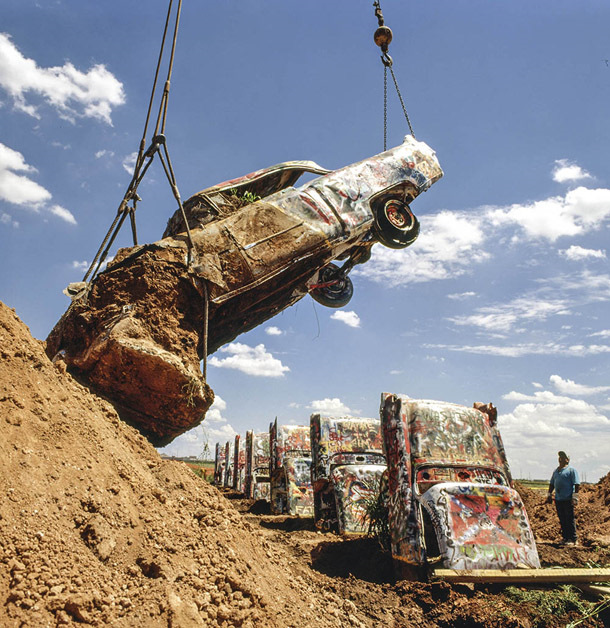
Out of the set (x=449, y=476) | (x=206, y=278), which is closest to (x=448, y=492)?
(x=449, y=476)

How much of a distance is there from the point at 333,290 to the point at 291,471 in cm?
500

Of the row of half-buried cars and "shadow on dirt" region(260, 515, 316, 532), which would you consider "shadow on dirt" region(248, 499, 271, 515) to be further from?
the row of half-buried cars

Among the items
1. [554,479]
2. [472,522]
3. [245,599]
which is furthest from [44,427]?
[554,479]

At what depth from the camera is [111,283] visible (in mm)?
4117

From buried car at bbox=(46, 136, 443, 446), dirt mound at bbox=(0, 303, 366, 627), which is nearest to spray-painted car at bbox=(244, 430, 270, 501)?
buried car at bbox=(46, 136, 443, 446)

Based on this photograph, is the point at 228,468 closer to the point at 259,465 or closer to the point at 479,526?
the point at 259,465

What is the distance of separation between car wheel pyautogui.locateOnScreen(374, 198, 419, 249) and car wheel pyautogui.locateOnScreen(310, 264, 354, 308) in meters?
1.41

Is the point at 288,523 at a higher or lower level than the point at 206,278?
lower

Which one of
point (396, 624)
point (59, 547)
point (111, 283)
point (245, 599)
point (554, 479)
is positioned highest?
point (111, 283)

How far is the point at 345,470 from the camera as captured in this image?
7.39 meters

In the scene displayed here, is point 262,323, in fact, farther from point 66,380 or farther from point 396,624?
point 396,624

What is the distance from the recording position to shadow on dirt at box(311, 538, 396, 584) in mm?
4897

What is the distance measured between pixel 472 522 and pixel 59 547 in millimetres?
3682

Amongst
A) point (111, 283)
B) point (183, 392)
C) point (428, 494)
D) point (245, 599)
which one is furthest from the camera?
point (428, 494)
